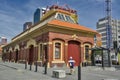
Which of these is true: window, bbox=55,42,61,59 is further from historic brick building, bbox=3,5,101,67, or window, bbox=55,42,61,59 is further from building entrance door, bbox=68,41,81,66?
building entrance door, bbox=68,41,81,66

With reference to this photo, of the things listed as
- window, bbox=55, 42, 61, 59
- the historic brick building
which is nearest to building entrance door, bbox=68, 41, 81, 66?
the historic brick building

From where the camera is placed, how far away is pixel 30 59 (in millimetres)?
34906

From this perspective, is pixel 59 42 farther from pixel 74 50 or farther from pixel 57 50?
pixel 74 50

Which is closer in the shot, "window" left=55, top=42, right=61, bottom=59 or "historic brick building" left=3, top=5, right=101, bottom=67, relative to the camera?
"historic brick building" left=3, top=5, right=101, bottom=67

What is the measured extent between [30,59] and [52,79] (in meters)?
21.5

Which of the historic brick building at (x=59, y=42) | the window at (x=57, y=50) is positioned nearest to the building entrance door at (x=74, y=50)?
the historic brick building at (x=59, y=42)

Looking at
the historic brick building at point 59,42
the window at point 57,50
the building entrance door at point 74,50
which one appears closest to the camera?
the historic brick building at point 59,42

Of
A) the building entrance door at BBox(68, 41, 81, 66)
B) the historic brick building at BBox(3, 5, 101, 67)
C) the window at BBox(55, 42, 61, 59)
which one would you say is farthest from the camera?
the building entrance door at BBox(68, 41, 81, 66)

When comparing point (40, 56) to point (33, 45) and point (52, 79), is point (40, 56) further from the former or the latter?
point (52, 79)

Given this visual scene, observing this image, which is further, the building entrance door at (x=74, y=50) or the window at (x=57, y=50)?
the building entrance door at (x=74, y=50)

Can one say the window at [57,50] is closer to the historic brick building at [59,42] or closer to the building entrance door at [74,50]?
the historic brick building at [59,42]

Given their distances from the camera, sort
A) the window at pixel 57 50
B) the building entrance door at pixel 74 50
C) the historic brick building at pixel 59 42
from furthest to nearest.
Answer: the building entrance door at pixel 74 50, the window at pixel 57 50, the historic brick building at pixel 59 42

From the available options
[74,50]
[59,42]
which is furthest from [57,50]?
[74,50]

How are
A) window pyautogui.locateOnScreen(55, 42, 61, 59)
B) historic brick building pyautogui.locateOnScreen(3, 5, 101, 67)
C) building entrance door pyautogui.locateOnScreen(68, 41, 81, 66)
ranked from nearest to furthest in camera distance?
1. historic brick building pyautogui.locateOnScreen(3, 5, 101, 67)
2. window pyautogui.locateOnScreen(55, 42, 61, 59)
3. building entrance door pyautogui.locateOnScreen(68, 41, 81, 66)
